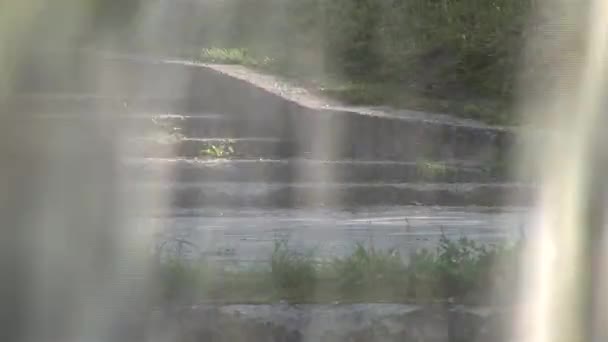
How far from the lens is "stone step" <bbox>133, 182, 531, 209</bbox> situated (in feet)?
37.1

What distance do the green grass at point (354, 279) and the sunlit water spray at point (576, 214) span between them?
222mm

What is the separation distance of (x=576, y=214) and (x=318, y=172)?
22.6 feet

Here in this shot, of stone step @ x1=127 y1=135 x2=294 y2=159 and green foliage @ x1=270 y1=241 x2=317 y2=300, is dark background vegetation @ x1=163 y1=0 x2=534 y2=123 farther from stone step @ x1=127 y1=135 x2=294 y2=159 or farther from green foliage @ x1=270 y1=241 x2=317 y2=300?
green foliage @ x1=270 y1=241 x2=317 y2=300

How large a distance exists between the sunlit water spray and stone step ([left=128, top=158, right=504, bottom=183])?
247 inches

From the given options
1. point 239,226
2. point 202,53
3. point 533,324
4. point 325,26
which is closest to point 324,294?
point 533,324

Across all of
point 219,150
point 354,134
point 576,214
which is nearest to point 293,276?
point 576,214

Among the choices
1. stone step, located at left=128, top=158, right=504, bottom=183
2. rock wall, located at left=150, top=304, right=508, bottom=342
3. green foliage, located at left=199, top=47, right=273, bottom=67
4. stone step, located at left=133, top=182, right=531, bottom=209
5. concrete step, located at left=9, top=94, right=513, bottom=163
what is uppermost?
green foliage, located at left=199, top=47, right=273, bottom=67

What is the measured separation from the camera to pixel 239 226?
954 cm

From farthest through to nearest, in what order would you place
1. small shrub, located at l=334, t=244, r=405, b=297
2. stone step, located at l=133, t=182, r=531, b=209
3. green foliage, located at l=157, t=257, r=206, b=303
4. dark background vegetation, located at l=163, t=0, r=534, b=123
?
dark background vegetation, located at l=163, t=0, r=534, b=123 < stone step, located at l=133, t=182, r=531, b=209 < small shrub, located at l=334, t=244, r=405, b=297 < green foliage, located at l=157, t=257, r=206, b=303

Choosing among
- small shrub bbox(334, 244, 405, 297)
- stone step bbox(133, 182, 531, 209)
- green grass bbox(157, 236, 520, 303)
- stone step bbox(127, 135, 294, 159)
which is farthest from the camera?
stone step bbox(127, 135, 294, 159)

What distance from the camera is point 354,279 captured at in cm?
588

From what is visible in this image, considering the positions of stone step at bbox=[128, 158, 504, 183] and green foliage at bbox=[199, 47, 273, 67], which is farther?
green foliage at bbox=[199, 47, 273, 67]

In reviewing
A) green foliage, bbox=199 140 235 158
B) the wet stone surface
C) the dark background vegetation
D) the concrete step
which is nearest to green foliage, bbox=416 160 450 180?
the concrete step

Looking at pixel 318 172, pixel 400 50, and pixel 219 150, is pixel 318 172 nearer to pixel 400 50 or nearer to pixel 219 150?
pixel 219 150
